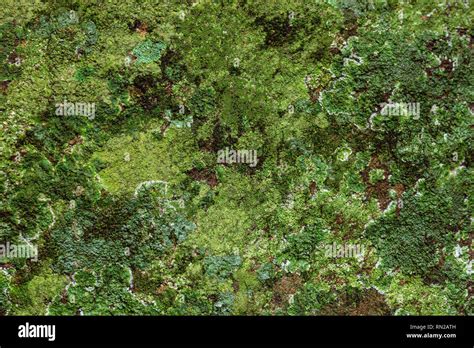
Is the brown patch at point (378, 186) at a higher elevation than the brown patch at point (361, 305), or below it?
higher

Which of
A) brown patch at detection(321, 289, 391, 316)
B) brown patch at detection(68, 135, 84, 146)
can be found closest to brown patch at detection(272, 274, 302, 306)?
brown patch at detection(321, 289, 391, 316)

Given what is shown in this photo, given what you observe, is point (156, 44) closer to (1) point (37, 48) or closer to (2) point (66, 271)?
(1) point (37, 48)

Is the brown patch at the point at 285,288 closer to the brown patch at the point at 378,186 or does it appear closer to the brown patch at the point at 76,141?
the brown patch at the point at 378,186

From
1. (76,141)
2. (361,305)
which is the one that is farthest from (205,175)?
(361,305)

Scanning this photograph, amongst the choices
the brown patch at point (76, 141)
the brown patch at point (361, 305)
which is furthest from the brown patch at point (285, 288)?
the brown patch at point (76, 141)

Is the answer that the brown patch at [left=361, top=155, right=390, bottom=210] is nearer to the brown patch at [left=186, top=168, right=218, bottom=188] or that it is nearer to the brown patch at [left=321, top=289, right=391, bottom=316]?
the brown patch at [left=321, top=289, right=391, bottom=316]

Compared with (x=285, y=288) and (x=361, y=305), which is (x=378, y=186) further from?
(x=285, y=288)

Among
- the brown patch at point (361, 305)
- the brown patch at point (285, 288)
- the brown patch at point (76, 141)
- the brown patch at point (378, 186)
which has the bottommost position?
the brown patch at point (361, 305)
